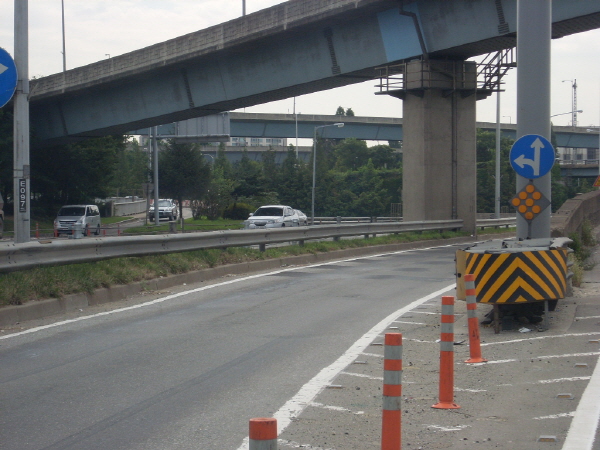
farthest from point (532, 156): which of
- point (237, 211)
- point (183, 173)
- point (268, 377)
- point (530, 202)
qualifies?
point (183, 173)

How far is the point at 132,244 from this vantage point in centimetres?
1452

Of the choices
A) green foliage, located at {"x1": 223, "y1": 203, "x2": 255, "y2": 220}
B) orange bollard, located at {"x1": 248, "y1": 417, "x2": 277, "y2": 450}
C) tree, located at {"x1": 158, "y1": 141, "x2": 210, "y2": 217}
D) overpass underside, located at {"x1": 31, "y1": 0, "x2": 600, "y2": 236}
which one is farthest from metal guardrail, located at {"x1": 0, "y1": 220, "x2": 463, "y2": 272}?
tree, located at {"x1": 158, "y1": 141, "x2": 210, "y2": 217}

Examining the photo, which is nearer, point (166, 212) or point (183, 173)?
point (183, 173)

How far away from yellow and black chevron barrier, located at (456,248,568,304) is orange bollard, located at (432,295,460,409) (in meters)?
3.49

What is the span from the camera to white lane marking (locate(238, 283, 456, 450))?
20.1ft

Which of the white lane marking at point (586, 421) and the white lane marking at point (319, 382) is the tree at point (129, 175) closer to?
the white lane marking at point (319, 382)

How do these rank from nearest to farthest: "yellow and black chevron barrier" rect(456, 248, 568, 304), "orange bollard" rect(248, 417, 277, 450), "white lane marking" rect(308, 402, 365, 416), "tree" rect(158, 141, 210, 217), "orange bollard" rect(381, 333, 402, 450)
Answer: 1. "orange bollard" rect(248, 417, 277, 450)
2. "orange bollard" rect(381, 333, 402, 450)
3. "white lane marking" rect(308, 402, 365, 416)
4. "yellow and black chevron barrier" rect(456, 248, 568, 304)
5. "tree" rect(158, 141, 210, 217)

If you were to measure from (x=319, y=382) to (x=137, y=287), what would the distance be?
706 centimetres

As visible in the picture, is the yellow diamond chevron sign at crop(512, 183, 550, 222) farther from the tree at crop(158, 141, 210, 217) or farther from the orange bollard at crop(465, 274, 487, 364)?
the tree at crop(158, 141, 210, 217)

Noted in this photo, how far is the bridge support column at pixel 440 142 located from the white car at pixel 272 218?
19.2 ft

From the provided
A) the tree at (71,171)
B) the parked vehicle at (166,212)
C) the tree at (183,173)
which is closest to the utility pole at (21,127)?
the tree at (71,171)

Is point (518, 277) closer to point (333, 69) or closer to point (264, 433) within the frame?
point (264, 433)

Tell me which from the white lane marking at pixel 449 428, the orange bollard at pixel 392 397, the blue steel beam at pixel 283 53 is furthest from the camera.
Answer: the blue steel beam at pixel 283 53

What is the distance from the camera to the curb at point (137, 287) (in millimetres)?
10573
